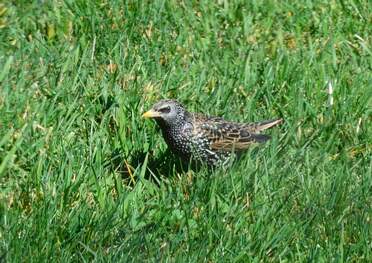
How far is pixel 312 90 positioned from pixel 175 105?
134 centimetres

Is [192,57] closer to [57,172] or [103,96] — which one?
[103,96]

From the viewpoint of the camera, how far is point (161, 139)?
780 centimetres

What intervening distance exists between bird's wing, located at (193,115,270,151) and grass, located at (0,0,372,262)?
0.21 metres

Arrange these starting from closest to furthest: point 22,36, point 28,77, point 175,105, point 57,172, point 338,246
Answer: point 338,246 < point 57,172 < point 175,105 < point 28,77 < point 22,36

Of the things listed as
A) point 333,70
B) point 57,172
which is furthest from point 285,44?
point 57,172

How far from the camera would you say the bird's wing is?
7.59 m

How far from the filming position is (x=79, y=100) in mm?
7719

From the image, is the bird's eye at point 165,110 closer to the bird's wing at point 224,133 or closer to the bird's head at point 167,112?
the bird's head at point 167,112

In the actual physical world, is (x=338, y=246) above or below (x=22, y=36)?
below

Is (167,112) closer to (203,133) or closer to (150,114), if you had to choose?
(150,114)

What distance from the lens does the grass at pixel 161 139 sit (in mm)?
6152

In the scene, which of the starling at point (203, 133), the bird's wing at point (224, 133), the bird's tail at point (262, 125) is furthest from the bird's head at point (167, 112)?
the bird's tail at point (262, 125)

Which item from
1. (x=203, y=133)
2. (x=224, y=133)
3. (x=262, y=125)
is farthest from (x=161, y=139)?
(x=262, y=125)

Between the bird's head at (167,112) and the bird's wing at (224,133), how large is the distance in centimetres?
18
